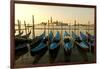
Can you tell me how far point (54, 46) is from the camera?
6.56 feet

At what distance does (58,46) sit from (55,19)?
312mm

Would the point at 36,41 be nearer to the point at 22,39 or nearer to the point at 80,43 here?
the point at 22,39

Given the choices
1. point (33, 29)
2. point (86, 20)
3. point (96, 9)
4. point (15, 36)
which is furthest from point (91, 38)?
point (15, 36)

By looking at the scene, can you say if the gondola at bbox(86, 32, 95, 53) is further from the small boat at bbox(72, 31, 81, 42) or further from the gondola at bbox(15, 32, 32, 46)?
the gondola at bbox(15, 32, 32, 46)

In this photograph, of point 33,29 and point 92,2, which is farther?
point 92,2

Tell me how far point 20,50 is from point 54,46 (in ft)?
1.27

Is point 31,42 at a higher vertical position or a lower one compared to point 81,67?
higher

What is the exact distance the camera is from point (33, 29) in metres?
1.93

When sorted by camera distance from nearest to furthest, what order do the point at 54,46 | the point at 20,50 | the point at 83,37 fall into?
1. the point at 20,50
2. the point at 54,46
3. the point at 83,37

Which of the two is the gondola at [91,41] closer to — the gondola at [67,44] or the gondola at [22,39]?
the gondola at [67,44]

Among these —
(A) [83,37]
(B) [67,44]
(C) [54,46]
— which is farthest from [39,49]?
(A) [83,37]
